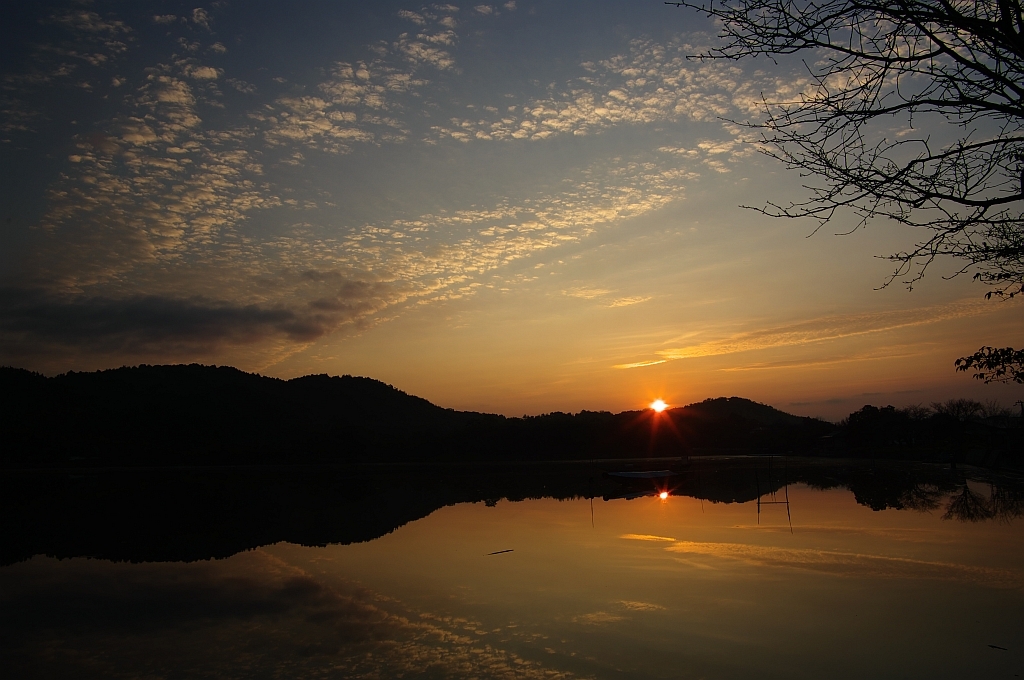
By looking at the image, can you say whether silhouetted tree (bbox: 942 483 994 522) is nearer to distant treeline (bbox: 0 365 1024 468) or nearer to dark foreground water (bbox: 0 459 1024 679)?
dark foreground water (bbox: 0 459 1024 679)

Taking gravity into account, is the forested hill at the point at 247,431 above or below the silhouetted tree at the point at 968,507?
above

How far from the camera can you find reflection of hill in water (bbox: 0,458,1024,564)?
19.6 m

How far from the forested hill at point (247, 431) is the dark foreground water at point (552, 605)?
2348 inches

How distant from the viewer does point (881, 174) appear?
5.72 metres

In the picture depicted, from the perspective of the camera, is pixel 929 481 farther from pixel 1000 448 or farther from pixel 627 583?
pixel 627 583

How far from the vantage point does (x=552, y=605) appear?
35.9ft

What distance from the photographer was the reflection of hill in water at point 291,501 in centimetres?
1958

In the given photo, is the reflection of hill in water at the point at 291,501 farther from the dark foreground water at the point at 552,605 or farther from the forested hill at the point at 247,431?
the forested hill at the point at 247,431

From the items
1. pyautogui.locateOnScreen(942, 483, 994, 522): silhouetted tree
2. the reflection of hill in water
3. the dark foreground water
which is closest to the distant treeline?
the reflection of hill in water

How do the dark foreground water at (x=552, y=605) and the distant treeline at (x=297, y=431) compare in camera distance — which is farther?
the distant treeline at (x=297, y=431)

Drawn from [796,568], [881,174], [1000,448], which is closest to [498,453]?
[1000,448]

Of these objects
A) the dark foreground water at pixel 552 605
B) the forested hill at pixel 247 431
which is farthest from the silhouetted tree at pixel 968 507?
the forested hill at pixel 247 431

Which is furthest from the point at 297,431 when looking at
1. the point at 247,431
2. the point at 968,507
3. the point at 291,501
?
the point at 968,507

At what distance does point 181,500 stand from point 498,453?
56.1 meters
